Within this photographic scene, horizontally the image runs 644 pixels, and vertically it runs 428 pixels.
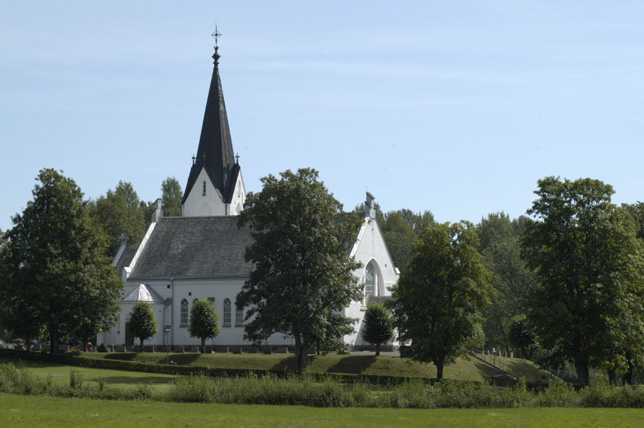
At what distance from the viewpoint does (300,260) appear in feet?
180

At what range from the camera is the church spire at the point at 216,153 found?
8988cm

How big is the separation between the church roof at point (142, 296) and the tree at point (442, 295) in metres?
27.9

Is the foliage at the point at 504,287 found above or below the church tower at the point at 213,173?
below

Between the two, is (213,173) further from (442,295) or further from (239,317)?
(442,295)

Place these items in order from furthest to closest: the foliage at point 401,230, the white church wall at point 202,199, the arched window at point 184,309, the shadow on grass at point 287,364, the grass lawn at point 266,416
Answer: the foliage at point 401,230 < the white church wall at point 202,199 < the arched window at point 184,309 < the shadow on grass at point 287,364 < the grass lawn at point 266,416

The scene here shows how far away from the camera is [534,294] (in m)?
50.2

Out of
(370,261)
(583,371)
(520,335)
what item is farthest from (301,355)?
(520,335)

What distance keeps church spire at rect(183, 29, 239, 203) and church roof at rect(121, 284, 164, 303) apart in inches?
695

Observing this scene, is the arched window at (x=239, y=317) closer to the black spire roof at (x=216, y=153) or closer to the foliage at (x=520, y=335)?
the black spire roof at (x=216, y=153)

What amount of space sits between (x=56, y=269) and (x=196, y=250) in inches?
707

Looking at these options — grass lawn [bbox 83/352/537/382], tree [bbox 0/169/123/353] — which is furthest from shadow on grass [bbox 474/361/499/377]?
tree [bbox 0/169/123/353]

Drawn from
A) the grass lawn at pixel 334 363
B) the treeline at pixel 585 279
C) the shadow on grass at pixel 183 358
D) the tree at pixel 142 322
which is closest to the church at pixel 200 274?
the tree at pixel 142 322

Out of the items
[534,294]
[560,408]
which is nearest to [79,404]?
[560,408]

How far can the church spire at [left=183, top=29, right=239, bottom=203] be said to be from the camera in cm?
8988
